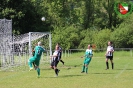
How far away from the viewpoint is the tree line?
51594 mm

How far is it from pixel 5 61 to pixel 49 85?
9.78 m

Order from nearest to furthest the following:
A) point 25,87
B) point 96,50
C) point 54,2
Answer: point 25,87 < point 96,50 < point 54,2

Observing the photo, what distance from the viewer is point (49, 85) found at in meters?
14.7

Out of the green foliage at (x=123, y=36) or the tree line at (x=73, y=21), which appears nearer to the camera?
the tree line at (x=73, y=21)

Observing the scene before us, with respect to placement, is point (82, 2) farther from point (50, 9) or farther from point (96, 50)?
point (96, 50)

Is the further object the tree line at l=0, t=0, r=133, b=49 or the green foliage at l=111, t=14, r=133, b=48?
the green foliage at l=111, t=14, r=133, b=48

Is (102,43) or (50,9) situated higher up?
(50,9)

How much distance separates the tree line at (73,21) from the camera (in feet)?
169

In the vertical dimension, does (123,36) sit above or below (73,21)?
below

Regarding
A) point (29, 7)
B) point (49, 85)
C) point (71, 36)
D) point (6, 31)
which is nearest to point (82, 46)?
point (71, 36)

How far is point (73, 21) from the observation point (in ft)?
210

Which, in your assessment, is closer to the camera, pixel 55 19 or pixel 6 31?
pixel 6 31

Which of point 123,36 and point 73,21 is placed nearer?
point 123,36

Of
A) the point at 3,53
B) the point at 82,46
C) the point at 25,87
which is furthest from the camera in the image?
the point at 82,46
